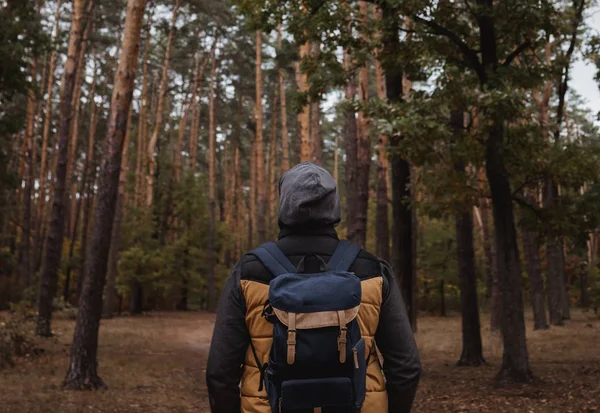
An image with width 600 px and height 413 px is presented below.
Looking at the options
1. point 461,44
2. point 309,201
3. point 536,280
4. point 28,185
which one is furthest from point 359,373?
point 28,185

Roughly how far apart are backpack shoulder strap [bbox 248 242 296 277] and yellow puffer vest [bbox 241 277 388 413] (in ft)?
0.27

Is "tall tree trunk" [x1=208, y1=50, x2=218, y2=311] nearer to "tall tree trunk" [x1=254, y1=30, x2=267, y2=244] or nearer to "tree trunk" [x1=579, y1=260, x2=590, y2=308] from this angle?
"tall tree trunk" [x1=254, y1=30, x2=267, y2=244]

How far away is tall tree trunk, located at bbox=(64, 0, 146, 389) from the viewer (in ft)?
33.5

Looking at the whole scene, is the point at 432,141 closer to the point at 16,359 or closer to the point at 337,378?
the point at 337,378

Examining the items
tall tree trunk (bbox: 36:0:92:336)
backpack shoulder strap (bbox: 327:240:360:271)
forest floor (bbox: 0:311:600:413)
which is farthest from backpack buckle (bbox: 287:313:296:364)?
tall tree trunk (bbox: 36:0:92:336)

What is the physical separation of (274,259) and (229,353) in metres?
0.44

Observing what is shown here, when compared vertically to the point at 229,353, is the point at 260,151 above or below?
above

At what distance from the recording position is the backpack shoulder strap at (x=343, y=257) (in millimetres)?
2633

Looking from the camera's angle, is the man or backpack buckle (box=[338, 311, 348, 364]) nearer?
backpack buckle (box=[338, 311, 348, 364])

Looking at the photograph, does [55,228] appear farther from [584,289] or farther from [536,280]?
[584,289]

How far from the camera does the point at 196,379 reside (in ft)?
41.5

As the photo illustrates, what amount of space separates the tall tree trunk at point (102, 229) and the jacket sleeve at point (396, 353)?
8.51 m

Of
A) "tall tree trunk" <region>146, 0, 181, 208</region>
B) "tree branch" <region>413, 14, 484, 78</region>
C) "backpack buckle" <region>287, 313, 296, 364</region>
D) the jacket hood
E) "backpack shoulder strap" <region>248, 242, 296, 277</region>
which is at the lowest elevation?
"backpack buckle" <region>287, 313, 296, 364</region>

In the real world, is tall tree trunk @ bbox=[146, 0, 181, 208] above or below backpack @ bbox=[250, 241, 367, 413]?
above
